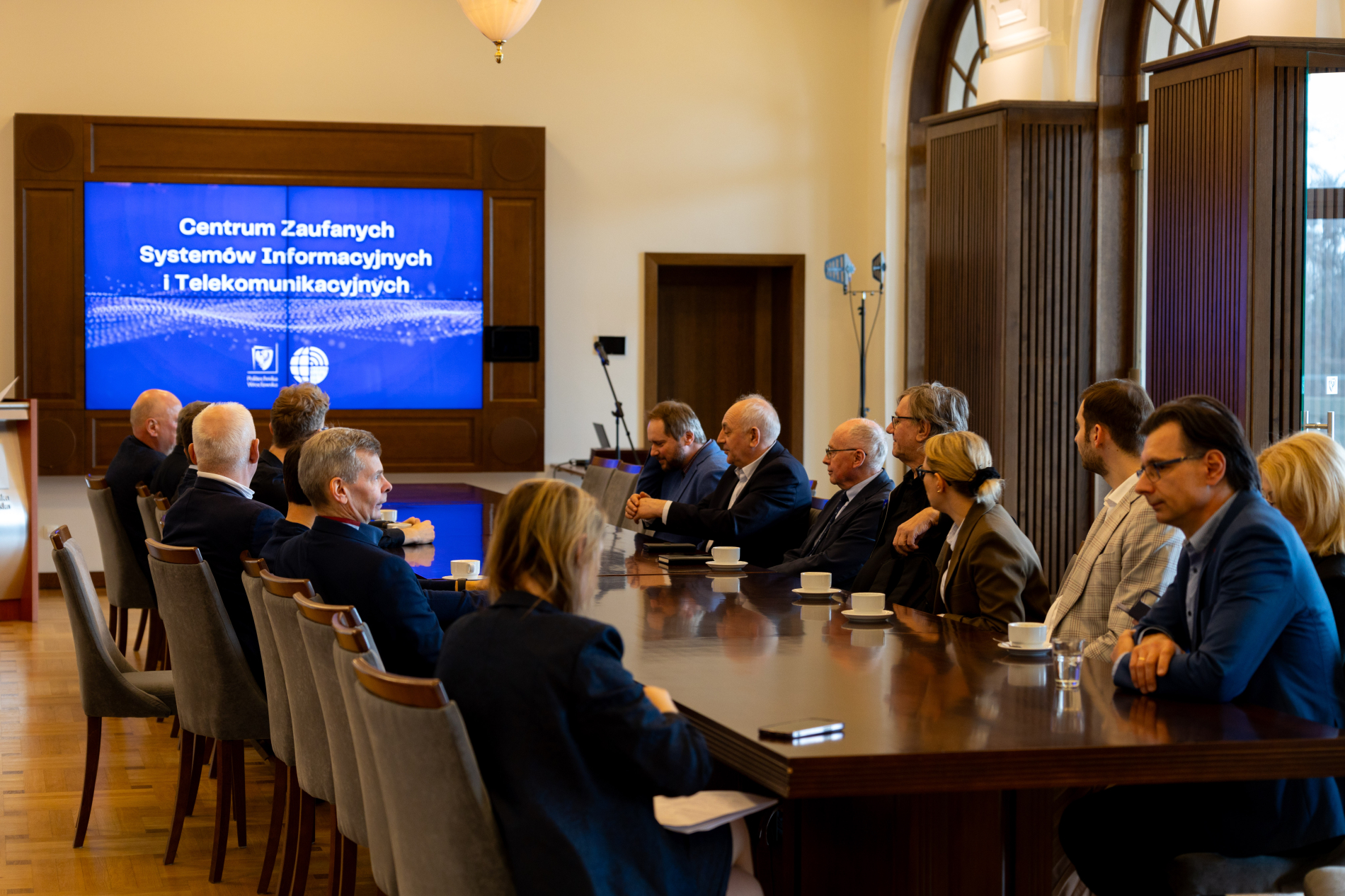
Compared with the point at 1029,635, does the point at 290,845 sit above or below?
below

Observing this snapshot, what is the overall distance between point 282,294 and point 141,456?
10.7 feet

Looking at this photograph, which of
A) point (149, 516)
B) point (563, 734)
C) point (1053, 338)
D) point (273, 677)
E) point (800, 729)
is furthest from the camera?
point (1053, 338)

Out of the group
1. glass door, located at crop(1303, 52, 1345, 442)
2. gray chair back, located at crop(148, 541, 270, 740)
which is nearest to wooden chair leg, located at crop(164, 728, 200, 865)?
gray chair back, located at crop(148, 541, 270, 740)

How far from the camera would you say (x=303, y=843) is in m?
3.57

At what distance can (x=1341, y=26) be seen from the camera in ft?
19.6

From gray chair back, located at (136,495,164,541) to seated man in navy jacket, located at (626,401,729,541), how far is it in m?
2.17

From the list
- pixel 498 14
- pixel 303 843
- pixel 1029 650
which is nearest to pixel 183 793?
pixel 303 843

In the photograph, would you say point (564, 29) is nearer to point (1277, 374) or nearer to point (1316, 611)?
point (1277, 374)

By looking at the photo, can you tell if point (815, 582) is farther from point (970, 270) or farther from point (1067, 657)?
point (970, 270)

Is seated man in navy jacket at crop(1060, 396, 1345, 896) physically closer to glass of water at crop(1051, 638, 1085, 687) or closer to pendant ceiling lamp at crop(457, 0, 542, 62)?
glass of water at crop(1051, 638, 1085, 687)

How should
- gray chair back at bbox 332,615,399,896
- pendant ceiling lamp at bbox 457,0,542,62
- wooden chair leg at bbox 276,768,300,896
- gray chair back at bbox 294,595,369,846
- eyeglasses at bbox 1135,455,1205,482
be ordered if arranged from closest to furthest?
gray chair back at bbox 332,615,399,896 → eyeglasses at bbox 1135,455,1205,482 → gray chair back at bbox 294,595,369,846 → wooden chair leg at bbox 276,768,300,896 → pendant ceiling lamp at bbox 457,0,542,62

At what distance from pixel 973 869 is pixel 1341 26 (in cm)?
491

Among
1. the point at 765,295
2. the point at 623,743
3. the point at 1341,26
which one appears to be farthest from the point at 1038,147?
the point at 623,743

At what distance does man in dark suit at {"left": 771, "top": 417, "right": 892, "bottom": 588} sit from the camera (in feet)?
15.6
